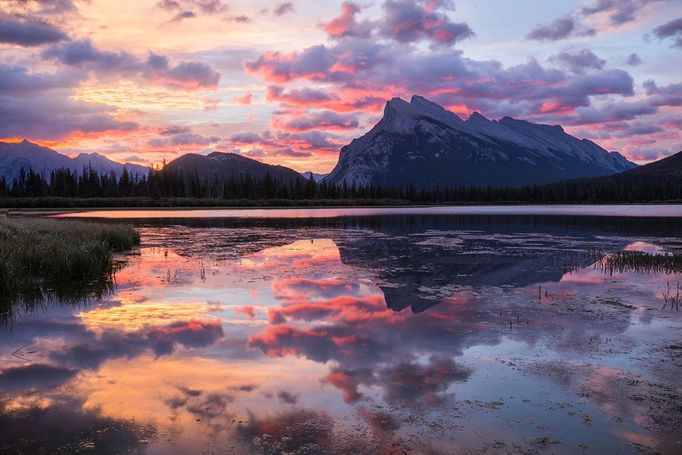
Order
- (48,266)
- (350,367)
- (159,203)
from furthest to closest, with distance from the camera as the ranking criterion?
(159,203) → (48,266) → (350,367)

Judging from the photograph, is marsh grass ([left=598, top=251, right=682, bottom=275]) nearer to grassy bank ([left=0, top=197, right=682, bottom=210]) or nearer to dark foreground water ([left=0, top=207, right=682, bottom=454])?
dark foreground water ([left=0, top=207, right=682, bottom=454])

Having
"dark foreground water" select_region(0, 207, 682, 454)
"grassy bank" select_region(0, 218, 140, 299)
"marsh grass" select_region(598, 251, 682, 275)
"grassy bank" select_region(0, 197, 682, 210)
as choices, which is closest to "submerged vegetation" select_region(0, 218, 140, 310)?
"grassy bank" select_region(0, 218, 140, 299)

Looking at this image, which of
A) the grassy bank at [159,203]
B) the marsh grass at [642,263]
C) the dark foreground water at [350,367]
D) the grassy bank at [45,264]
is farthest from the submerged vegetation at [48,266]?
the grassy bank at [159,203]

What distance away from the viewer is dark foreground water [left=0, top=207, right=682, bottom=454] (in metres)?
7.93

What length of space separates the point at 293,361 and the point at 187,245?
27.5 m

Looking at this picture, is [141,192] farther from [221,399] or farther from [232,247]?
[221,399]

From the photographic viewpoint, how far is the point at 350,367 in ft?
36.8

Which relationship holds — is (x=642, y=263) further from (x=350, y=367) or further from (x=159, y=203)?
(x=159, y=203)

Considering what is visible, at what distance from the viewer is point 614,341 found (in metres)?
13.1

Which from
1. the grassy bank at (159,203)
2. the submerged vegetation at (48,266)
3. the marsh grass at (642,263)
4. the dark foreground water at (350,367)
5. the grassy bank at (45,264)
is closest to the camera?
the dark foreground water at (350,367)

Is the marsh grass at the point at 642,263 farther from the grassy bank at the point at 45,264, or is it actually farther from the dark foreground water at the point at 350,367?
the grassy bank at the point at 45,264

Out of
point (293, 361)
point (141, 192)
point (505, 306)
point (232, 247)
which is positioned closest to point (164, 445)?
point (293, 361)

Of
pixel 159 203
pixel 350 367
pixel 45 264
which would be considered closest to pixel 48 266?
pixel 45 264

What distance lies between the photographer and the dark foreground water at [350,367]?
7.93m
